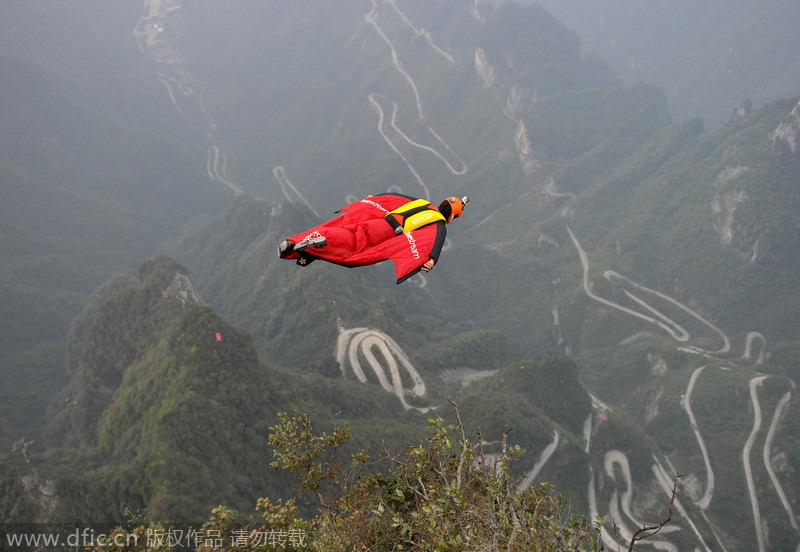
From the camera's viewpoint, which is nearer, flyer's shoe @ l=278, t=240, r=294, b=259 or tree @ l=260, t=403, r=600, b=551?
tree @ l=260, t=403, r=600, b=551

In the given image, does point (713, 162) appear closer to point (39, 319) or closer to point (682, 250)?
point (682, 250)

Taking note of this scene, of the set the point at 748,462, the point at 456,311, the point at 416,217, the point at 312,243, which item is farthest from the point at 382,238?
the point at 456,311

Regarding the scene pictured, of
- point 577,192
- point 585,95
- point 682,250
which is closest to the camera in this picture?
point 682,250

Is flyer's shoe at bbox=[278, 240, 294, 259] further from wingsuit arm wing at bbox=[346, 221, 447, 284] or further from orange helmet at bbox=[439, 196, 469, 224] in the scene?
orange helmet at bbox=[439, 196, 469, 224]

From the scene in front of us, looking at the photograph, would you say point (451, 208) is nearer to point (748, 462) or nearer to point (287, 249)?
point (287, 249)

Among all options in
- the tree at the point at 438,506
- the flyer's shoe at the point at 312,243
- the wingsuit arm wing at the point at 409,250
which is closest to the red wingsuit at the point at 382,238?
the wingsuit arm wing at the point at 409,250

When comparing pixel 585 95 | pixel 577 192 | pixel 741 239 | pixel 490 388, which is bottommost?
pixel 490 388

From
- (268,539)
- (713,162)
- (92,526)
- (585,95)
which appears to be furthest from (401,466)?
(585,95)

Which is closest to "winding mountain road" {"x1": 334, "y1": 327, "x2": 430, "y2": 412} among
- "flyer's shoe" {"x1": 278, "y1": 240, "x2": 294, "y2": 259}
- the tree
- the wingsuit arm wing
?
the tree

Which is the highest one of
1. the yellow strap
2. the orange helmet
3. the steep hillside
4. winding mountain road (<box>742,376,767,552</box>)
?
the steep hillside
